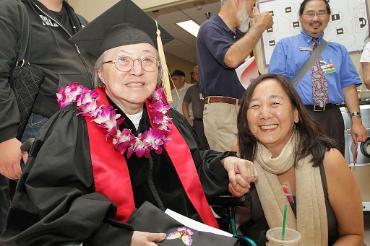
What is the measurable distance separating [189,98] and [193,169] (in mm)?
3945

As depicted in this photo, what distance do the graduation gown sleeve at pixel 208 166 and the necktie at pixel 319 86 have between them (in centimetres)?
137

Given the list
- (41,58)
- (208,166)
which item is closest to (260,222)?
(208,166)

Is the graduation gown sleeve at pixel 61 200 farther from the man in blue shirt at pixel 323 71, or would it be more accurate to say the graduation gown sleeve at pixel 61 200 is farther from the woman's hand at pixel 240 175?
the man in blue shirt at pixel 323 71

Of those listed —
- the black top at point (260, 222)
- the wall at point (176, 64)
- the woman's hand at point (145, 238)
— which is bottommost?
the black top at point (260, 222)

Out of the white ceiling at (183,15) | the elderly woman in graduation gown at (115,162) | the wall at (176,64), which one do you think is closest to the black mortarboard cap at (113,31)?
the elderly woman in graduation gown at (115,162)

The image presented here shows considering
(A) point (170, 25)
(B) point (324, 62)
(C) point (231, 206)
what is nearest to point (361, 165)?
(B) point (324, 62)

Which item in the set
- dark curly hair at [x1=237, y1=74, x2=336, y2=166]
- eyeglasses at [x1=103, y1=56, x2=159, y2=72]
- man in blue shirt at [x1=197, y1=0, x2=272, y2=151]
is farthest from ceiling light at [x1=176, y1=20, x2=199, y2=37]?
eyeglasses at [x1=103, y1=56, x2=159, y2=72]

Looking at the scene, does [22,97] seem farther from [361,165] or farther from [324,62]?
[361,165]

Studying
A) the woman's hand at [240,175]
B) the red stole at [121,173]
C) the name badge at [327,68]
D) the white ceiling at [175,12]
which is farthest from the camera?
the white ceiling at [175,12]

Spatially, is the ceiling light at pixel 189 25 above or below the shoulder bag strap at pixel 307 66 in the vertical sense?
above

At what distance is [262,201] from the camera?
1.85m

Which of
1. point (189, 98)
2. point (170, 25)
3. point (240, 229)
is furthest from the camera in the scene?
point (170, 25)

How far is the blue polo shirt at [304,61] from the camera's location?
2.94 meters

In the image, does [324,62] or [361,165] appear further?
[361,165]
